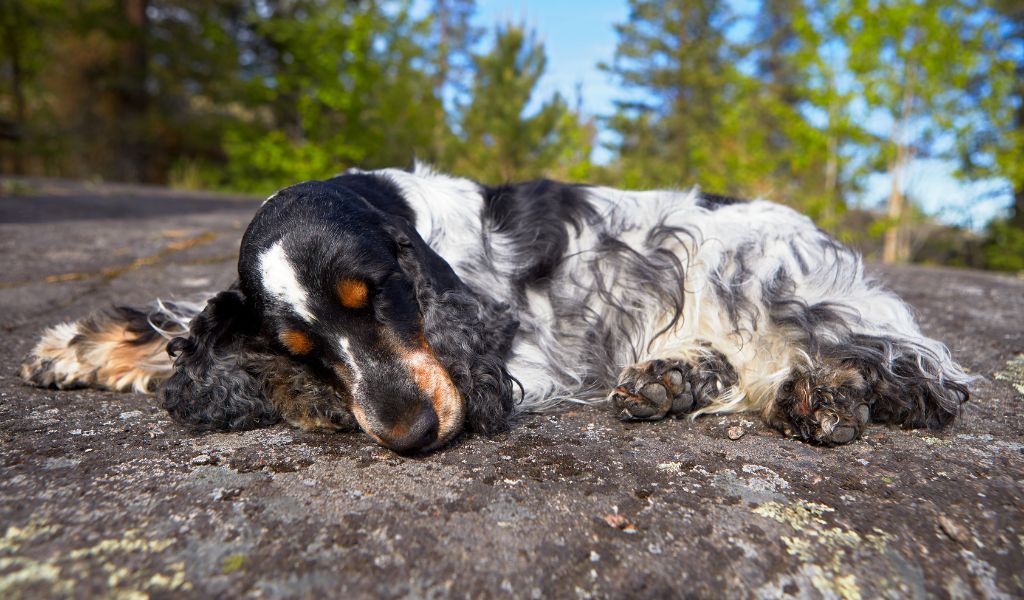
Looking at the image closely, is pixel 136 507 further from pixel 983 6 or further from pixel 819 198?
pixel 983 6

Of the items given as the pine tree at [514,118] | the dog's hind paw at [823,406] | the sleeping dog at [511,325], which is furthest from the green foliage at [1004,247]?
the dog's hind paw at [823,406]

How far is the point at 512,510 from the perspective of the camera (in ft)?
5.62

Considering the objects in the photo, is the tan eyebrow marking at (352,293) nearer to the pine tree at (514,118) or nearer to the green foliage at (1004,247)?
the pine tree at (514,118)

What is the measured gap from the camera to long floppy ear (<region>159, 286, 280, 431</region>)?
7.72 ft

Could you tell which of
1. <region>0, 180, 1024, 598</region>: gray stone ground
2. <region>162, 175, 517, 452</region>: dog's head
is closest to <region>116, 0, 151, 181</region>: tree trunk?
<region>0, 180, 1024, 598</region>: gray stone ground

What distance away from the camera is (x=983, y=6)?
10430mm

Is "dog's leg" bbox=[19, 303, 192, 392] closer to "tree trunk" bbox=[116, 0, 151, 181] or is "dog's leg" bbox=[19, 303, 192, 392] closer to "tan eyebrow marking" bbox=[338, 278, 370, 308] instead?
"tan eyebrow marking" bbox=[338, 278, 370, 308]

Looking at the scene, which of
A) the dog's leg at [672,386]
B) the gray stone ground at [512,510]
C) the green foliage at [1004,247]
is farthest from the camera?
the green foliage at [1004,247]

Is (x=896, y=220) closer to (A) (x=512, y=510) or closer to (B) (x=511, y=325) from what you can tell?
(B) (x=511, y=325)

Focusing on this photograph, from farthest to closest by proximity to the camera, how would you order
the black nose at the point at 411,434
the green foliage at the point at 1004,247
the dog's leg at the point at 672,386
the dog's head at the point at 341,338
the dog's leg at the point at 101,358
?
the green foliage at the point at 1004,247
the dog's leg at the point at 101,358
the dog's leg at the point at 672,386
the dog's head at the point at 341,338
the black nose at the point at 411,434

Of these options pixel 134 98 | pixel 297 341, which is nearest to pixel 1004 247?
pixel 297 341

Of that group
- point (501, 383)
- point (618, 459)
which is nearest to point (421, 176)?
point (501, 383)

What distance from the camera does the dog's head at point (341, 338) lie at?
7.34ft

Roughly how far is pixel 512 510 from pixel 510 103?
45.0 feet
